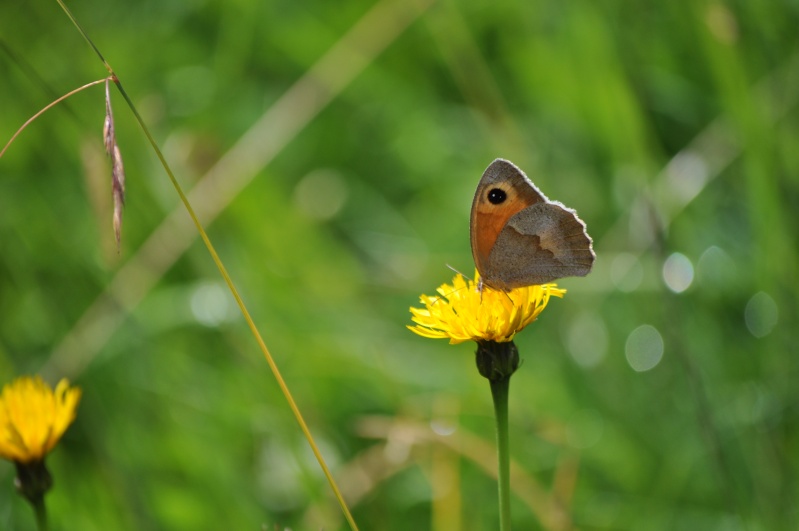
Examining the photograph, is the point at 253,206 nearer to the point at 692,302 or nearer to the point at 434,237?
the point at 434,237

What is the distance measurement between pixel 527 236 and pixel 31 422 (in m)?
0.82

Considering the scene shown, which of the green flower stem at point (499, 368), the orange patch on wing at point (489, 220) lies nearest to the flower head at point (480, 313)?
the green flower stem at point (499, 368)

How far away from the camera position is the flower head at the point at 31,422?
1406 mm

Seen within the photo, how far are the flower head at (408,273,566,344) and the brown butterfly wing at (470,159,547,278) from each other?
109 millimetres


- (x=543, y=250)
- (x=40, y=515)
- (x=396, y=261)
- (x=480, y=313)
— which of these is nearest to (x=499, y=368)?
(x=480, y=313)

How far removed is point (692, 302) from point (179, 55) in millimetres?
2347

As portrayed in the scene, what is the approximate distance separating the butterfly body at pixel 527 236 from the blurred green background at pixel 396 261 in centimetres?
48

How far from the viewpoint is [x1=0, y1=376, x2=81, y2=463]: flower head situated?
1.41 meters

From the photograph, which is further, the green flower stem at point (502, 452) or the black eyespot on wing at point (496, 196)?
the black eyespot on wing at point (496, 196)

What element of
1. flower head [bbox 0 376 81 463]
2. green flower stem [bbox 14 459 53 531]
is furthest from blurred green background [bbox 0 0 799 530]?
green flower stem [bbox 14 459 53 531]

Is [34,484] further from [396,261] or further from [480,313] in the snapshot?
[396,261]

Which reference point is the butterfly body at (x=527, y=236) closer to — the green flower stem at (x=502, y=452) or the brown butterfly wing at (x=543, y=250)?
the brown butterfly wing at (x=543, y=250)

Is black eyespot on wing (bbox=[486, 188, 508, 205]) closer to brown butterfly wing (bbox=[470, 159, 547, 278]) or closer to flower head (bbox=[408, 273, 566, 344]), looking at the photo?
brown butterfly wing (bbox=[470, 159, 547, 278])

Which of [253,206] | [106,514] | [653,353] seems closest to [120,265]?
[253,206]
